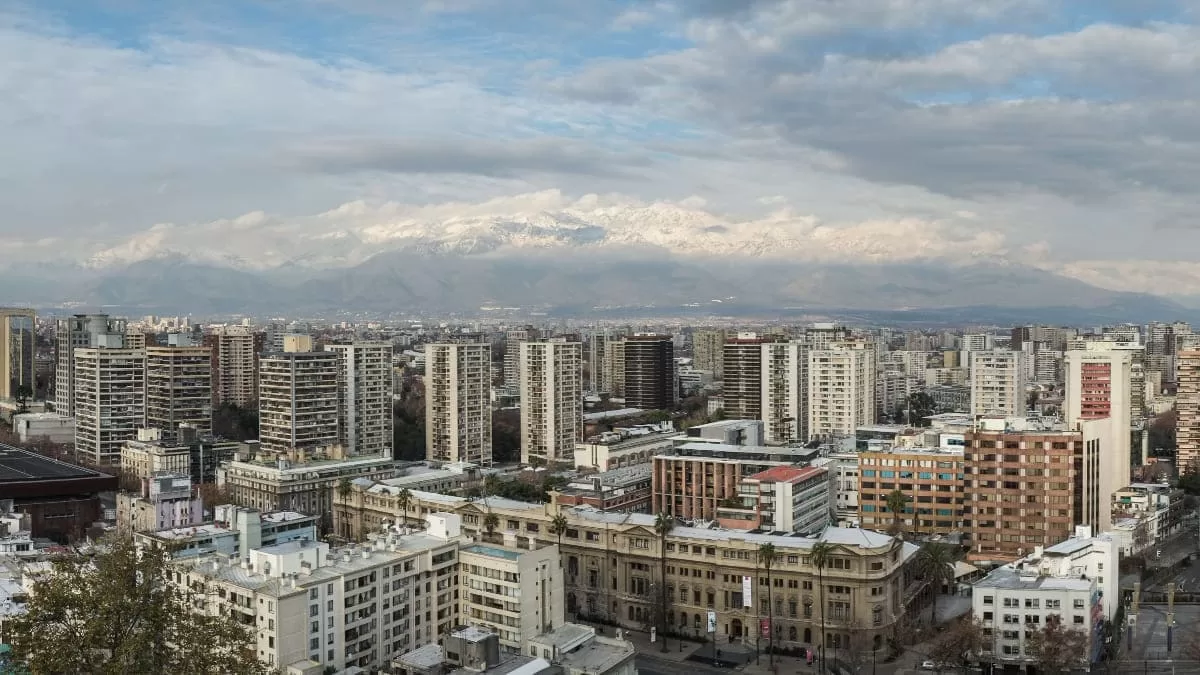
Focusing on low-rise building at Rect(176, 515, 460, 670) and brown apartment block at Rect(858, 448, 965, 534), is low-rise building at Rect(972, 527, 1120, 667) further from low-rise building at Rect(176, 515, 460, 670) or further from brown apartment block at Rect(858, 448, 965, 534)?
low-rise building at Rect(176, 515, 460, 670)

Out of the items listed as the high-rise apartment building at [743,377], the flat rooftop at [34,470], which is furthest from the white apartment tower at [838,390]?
the flat rooftop at [34,470]

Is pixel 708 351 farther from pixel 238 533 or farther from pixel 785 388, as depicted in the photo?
pixel 238 533

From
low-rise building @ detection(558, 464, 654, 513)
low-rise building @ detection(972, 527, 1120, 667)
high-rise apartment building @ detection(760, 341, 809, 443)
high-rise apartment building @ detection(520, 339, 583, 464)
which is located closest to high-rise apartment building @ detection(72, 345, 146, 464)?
high-rise apartment building @ detection(520, 339, 583, 464)

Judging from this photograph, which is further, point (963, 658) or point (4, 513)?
point (4, 513)

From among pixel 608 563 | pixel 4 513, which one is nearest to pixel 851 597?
pixel 608 563

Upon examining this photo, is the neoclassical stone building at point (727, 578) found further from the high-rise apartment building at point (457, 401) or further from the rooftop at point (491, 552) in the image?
the high-rise apartment building at point (457, 401)

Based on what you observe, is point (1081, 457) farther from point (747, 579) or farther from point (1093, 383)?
point (747, 579)
